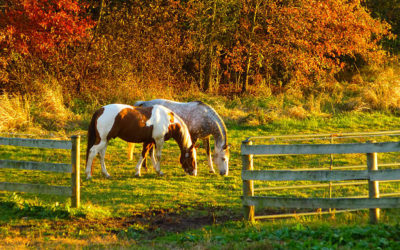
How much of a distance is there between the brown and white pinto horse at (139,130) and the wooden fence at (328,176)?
4.20 m

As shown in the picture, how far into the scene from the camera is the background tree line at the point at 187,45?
57.1ft

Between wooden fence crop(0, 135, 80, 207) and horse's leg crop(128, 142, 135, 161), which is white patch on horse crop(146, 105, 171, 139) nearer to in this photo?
horse's leg crop(128, 142, 135, 161)

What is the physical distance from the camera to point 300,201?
257 inches

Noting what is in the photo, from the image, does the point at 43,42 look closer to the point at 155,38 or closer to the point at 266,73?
the point at 155,38

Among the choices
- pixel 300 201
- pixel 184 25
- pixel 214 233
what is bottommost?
pixel 214 233

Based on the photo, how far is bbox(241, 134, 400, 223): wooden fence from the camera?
6355 mm

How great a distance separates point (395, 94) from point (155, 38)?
961 centimetres

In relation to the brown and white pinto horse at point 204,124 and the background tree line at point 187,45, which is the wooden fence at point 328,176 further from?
the background tree line at point 187,45

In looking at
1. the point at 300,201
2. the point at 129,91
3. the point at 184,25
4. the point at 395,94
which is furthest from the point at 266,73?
the point at 300,201

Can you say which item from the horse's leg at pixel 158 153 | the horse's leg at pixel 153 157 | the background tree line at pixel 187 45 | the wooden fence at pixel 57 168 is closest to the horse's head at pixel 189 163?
the horse's leg at pixel 158 153

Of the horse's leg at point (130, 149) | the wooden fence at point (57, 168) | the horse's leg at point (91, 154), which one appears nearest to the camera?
the wooden fence at point (57, 168)

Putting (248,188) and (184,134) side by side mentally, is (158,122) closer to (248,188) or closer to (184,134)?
(184,134)

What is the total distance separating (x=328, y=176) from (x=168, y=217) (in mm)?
2508

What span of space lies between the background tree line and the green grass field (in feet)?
20.3
